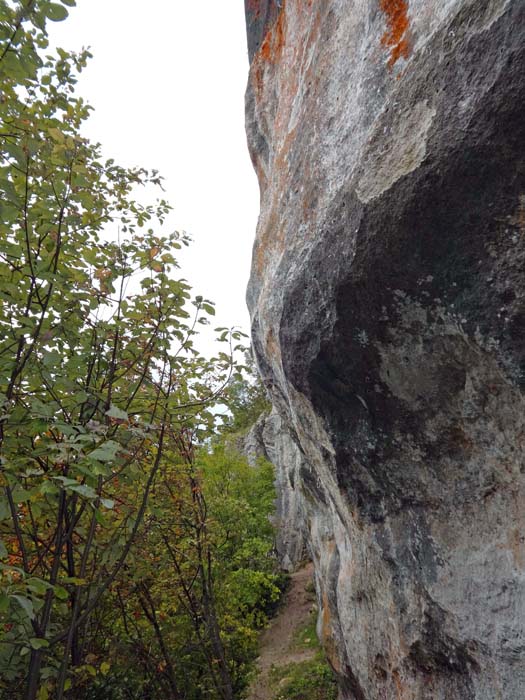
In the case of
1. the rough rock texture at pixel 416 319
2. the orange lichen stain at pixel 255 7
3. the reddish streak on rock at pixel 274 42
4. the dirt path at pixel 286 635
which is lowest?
the dirt path at pixel 286 635

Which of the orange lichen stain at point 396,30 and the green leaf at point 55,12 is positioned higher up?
the orange lichen stain at point 396,30

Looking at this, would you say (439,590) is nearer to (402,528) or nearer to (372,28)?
(402,528)

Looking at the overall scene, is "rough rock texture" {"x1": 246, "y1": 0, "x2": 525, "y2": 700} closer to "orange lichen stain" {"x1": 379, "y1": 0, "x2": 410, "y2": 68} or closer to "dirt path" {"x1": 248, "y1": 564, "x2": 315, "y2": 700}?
"orange lichen stain" {"x1": 379, "y1": 0, "x2": 410, "y2": 68}

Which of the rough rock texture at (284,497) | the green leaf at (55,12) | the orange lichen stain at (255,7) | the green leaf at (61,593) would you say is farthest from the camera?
the rough rock texture at (284,497)

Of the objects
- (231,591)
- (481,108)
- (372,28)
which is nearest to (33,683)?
(481,108)

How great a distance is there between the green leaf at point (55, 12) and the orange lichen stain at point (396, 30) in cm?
201

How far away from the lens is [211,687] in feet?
22.4

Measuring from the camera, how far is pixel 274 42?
5.50 m

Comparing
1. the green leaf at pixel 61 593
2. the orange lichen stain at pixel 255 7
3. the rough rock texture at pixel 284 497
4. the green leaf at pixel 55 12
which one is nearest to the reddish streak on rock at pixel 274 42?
the orange lichen stain at pixel 255 7

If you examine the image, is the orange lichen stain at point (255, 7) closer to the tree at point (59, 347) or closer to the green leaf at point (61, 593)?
the tree at point (59, 347)

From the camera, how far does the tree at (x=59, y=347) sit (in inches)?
92.0

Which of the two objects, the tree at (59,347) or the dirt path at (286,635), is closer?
the tree at (59,347)

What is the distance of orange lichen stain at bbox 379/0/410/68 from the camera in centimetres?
294

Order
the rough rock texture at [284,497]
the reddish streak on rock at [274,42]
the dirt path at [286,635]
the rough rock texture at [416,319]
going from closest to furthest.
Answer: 1. the rough rock texture at [416,319]
2. the reddish streak on rock at [274,42]
3. the dirt path at [286,635]
4. the rough rock texture at [284,497]
